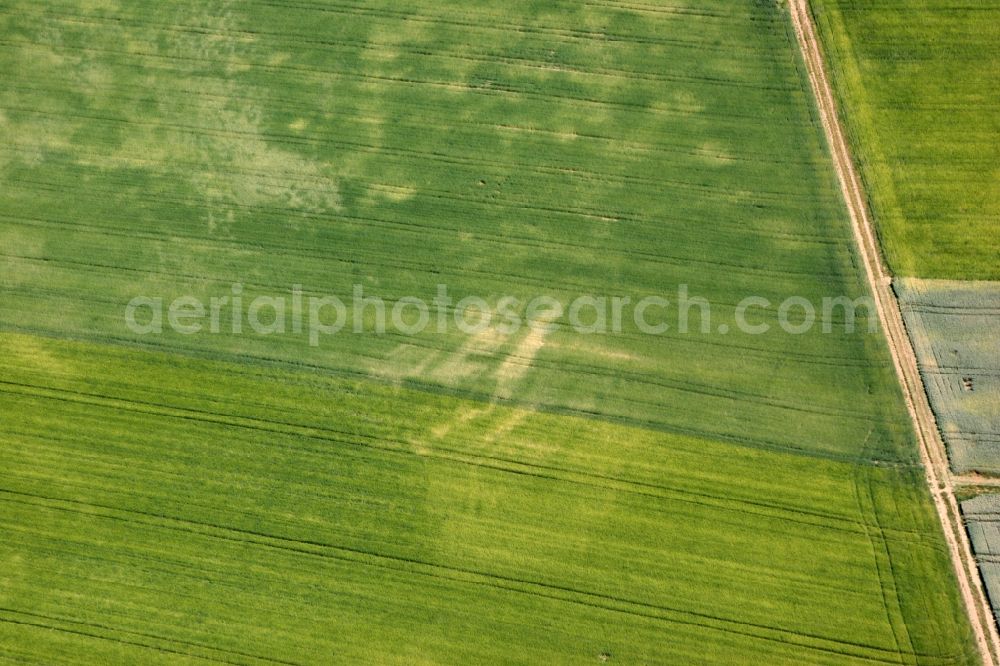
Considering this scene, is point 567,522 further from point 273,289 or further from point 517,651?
point 273,289

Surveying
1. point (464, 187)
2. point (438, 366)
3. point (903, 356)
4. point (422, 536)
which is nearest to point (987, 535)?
point (903, 356)

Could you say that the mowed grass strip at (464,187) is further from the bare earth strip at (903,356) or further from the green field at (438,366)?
the bare earth strip at (903,356)

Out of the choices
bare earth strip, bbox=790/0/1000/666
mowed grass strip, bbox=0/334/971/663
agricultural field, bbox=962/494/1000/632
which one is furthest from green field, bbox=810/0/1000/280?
mowed grass strip, bbox=0/334/971/663

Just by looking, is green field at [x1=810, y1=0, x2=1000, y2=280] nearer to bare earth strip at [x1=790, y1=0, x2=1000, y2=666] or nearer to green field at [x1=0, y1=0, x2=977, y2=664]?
bare earth strip at [x1=790, y1=0, x2=1000, y2=666]

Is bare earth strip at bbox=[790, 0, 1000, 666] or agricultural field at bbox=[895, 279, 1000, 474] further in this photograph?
agricultural field at bbox=[895, 279, 1000, 474]

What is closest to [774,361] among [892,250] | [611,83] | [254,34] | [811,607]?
[892,250]

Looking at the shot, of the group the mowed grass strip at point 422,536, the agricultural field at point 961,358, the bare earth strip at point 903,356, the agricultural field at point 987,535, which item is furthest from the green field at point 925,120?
the mowed grass strip at point 422,536
